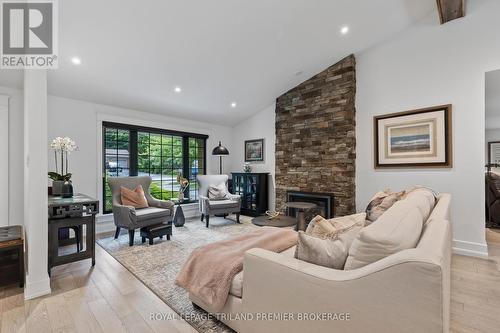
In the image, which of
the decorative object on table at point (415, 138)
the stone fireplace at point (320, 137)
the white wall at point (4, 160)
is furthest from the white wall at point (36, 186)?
the decorative object on table at point (415, 138)

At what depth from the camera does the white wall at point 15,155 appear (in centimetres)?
344

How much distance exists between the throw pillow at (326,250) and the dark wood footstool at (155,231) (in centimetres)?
286

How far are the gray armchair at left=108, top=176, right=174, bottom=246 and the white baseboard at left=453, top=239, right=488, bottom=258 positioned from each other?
4.27m

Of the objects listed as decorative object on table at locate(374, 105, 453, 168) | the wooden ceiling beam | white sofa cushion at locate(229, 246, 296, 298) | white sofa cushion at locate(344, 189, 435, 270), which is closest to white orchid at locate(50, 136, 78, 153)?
white sofa cushion at locate(229, 246, 296, 298)

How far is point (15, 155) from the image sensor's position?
3475 mm

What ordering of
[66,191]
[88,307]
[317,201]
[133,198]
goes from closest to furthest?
1. [88,307]
2. [66,191]
3. [133,198]
4. [317,201]

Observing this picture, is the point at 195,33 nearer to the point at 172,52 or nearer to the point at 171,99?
the point at 172,52

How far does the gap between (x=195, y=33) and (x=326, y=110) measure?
2644 mm

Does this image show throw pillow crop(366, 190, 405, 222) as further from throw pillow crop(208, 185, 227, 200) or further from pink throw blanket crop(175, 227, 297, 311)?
throw pillow crop(208, 185, 227, 200)

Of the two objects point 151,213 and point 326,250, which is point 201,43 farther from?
point 326,250

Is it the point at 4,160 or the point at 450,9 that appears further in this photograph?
the point at 4,160

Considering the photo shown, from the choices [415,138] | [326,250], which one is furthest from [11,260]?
[415,138]

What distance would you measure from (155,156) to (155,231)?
6.42ft

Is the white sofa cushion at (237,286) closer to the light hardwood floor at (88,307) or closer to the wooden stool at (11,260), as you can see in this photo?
the light hardwood floor at (88,307)
